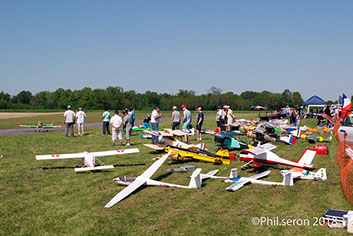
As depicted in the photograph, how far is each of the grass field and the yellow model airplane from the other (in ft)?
3.12

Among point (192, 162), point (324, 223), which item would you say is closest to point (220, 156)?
point (192, 162)

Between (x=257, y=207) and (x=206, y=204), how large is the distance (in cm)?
107

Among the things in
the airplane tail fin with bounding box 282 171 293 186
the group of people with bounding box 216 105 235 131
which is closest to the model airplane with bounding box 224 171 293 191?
the airplane tail fin with bounding box 282 171 293 186

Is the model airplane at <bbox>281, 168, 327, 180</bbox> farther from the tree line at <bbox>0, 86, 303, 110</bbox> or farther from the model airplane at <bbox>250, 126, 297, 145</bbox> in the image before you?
the tree line at <bbox>0, 86, 303, 110</bbox>

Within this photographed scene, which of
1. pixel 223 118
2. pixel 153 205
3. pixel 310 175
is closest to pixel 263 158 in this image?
pixel 310 175

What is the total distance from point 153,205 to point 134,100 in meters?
125

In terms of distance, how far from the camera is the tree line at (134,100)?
109481 mm

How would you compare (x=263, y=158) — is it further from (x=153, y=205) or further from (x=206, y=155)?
(x=153, y=205)

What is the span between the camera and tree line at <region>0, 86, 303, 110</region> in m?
109

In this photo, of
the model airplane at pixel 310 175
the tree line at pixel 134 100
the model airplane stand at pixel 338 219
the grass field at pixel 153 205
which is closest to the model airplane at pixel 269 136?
the grass field at pixel 153 205

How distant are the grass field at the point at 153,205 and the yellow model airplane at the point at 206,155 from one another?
0.95m

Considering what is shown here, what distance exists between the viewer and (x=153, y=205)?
629cm

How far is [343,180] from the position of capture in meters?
7.44

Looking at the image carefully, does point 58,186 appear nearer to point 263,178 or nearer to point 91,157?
point 91,157
